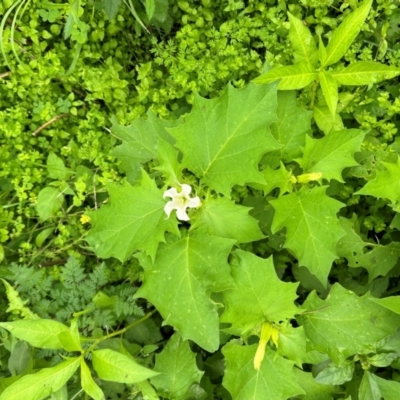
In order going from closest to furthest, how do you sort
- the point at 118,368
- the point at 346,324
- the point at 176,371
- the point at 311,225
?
1. the point at 118,368
2. the point at 311,225
3. the point at 346,324
4. the point at 176,371

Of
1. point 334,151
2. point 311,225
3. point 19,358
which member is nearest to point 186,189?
point 311,225

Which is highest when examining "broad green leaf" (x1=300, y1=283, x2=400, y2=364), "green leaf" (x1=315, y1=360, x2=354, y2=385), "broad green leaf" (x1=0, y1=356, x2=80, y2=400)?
"broad green leaf" (x1=0, y1=356, x2=80, y2=400)

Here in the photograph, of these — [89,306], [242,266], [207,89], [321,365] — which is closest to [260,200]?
[242,266]

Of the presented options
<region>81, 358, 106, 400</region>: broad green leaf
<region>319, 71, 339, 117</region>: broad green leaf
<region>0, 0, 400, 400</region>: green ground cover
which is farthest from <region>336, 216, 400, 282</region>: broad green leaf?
<region>81, 358, 106, 400</region>: broad green leaf

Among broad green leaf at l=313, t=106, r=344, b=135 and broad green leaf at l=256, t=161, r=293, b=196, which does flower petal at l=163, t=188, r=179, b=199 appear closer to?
broad green leaf at l=256, t=161, r=293, b=196

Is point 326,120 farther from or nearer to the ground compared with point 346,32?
nearer to the ground

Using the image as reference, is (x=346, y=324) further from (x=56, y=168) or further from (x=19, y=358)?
(x=56, y=168)

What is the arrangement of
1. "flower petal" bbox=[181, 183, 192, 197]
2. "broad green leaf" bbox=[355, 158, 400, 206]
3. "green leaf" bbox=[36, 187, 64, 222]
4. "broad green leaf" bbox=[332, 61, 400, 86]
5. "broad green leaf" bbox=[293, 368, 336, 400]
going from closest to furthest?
"flower petal" bbox=[181, 183, 192, 197] → "broad green leaf" bbox=[355, 158, 400, 206] → "broad green leaf" bbox=[332, 61, 400, 86] → "broad green leaf" bbox=[293, 368, 336, 400] → "green leaf" bbox=[36, 187, 64, 222]
